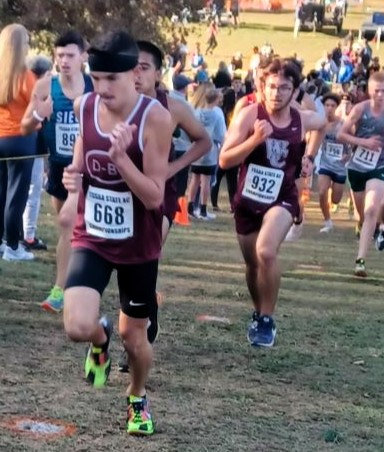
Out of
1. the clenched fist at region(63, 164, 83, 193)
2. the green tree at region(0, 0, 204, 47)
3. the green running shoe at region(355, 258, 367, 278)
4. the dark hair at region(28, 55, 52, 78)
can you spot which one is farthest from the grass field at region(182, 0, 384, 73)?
the clenched fist at region(63, 164, 83, 193)

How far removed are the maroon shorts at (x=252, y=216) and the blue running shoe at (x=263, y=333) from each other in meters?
0.62

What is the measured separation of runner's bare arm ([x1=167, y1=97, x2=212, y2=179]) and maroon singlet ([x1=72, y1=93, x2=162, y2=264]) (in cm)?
145

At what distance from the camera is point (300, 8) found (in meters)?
59.3

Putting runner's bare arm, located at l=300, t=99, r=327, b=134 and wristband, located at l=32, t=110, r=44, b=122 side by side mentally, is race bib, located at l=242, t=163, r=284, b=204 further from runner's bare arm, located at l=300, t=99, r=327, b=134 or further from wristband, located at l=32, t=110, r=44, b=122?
wristband, located at l=32, t=110, r=44, b=122

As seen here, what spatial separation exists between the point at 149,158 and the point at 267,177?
8.35ft

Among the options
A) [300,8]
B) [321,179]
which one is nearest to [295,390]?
[321,179]

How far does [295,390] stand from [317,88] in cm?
1615

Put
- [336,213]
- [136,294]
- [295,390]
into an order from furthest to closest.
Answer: [336,213] < [295,390] < [136,294]

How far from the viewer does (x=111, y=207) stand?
16.3 ft

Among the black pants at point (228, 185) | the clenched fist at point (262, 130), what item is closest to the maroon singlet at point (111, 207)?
the clenched fist at point (262, 130)

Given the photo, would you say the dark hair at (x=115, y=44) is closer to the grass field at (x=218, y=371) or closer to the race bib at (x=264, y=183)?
the grass field at (x=218, y=371)

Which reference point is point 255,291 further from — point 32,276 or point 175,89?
point 175,89

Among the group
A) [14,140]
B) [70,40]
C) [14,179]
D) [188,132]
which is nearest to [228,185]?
[14,179]

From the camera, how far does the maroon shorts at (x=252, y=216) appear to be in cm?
738
